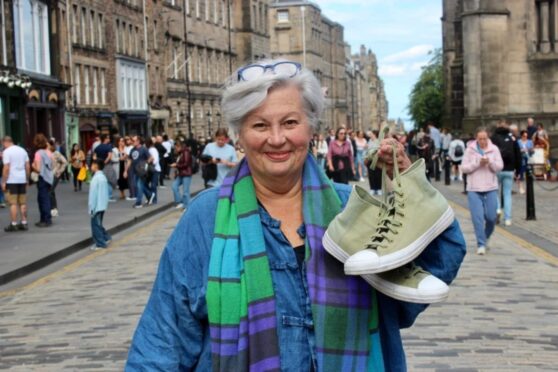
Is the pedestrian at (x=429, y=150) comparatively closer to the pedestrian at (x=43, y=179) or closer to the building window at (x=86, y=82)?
the pedestrian at (x=43, y=179)

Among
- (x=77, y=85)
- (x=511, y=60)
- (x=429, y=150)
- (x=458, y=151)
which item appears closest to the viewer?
(x=458, y=151)

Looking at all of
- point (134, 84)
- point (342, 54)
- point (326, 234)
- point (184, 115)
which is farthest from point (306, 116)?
point (342, 54)

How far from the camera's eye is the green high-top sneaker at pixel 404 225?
2850mm

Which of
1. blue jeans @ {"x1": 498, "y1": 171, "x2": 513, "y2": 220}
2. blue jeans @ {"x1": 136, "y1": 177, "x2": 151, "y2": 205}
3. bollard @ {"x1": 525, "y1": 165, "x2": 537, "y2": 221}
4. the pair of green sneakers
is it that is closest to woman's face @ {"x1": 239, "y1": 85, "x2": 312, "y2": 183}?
the pair of green sneakers

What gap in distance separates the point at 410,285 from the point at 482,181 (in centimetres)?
1088

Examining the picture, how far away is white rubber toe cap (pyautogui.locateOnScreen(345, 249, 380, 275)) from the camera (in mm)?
2840

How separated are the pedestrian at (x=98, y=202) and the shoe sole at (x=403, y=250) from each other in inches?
505

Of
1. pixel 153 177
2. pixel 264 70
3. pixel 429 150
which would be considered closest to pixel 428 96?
pixel 429 150

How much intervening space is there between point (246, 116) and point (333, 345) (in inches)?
30.3

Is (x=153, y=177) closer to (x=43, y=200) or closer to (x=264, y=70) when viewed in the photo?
(x=43, y=200)

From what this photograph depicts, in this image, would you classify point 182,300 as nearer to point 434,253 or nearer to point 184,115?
point 434,253

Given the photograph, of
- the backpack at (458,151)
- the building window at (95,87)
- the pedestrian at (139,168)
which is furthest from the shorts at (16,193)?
the building window at (95,87)

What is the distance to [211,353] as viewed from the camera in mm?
3098

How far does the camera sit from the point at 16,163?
18812mm
